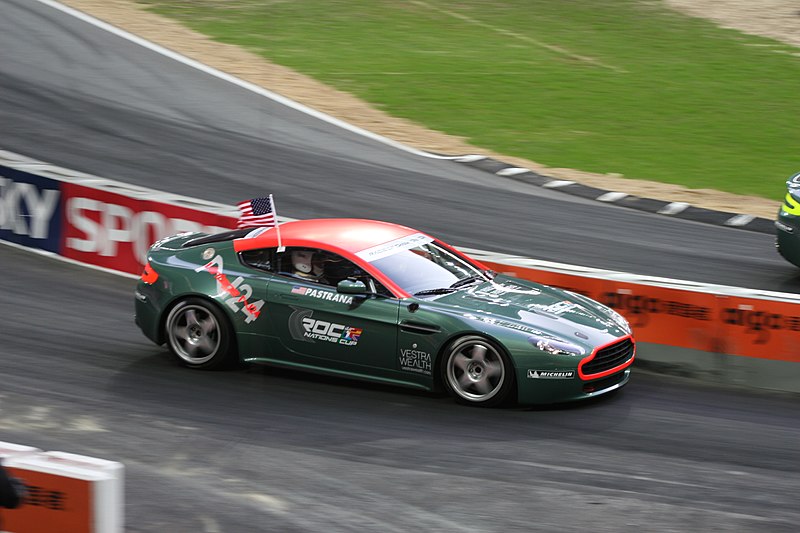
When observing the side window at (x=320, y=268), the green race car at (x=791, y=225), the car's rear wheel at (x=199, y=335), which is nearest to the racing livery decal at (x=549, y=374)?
the side window at (x=320, y=268)

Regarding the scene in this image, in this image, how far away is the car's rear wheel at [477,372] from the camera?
9.20 metres

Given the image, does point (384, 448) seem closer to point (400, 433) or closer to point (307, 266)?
point (400, 433)

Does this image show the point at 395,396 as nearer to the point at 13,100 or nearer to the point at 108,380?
the point at 108,380

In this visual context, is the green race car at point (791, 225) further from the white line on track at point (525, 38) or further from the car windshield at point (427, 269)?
the white line on track at point (525, 38)

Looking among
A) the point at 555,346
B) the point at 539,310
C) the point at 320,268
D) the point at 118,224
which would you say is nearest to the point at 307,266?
the point at 320,268

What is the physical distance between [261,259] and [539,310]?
7.89ft

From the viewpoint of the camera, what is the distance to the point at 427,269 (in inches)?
392

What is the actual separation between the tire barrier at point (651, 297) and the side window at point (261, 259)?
2.24m

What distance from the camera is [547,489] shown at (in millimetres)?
7766

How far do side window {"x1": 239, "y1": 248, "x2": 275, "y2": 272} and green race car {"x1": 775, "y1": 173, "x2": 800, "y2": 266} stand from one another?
230 inches

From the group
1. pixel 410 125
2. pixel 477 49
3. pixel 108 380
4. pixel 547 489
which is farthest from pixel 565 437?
pixel 477 49

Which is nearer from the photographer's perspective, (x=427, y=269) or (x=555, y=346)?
(x=555, y=346)

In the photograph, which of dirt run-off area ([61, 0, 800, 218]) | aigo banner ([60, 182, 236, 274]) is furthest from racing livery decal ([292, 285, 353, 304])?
dirt run-off area ([61, 0, 800, 218])

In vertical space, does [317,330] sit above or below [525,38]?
below
